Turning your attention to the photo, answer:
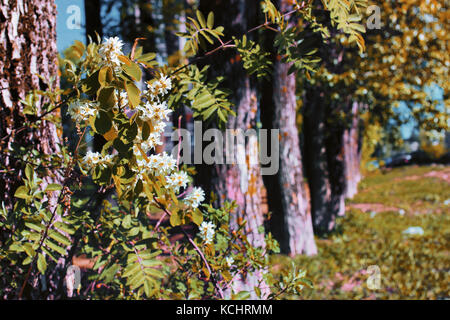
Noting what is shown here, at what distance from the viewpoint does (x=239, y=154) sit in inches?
124

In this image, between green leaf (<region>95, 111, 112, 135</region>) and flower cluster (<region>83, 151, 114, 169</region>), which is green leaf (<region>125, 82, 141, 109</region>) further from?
flower cluster (<region>83, 151, 114, 169</region>)

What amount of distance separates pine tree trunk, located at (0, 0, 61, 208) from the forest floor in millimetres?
2917

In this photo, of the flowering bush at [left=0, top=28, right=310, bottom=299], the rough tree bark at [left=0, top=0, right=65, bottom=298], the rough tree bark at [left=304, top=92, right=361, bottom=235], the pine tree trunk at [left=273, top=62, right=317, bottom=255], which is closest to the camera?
the flowering bush at [left=0, top=28, right=310, bottom=299]

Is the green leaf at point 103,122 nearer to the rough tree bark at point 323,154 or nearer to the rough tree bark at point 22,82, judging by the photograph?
the rough tree bark at point 22,82

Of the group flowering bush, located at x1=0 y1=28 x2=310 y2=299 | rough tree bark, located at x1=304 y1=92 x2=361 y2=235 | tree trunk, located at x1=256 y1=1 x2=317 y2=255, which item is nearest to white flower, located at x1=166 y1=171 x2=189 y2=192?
flowering bush, located at x1=0 y1=28 x2=310 y2=299

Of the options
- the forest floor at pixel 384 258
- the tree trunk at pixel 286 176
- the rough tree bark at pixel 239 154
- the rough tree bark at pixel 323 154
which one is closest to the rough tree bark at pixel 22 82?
the rough tree bark at pixel 239 154

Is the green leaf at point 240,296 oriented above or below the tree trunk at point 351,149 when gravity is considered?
below

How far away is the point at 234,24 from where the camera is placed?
3.27 metres

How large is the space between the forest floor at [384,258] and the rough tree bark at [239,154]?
4.86 feet

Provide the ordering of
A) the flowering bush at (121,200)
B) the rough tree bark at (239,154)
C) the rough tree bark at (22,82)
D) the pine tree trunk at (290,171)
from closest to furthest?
1. the flowering bush at (121,200)
2. the rough tree bark at (22,82)
3. the rough tree bark at (239,154)
4. the pine tree trunk at (290,171)

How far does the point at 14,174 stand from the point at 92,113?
1.11 metres

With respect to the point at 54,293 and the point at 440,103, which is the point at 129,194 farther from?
the point at 440,103

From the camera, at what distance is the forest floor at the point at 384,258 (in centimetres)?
506

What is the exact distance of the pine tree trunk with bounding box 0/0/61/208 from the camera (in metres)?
2.40
